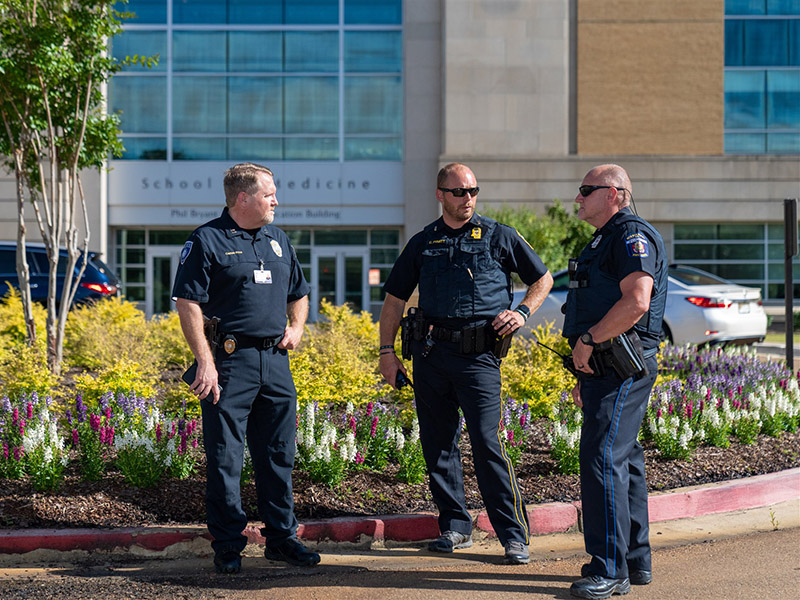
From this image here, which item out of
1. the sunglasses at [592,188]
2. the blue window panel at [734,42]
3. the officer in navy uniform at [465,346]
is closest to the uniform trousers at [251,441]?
the officer in navy uniform at [465,346]

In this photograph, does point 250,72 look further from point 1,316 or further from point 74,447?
point 74,447

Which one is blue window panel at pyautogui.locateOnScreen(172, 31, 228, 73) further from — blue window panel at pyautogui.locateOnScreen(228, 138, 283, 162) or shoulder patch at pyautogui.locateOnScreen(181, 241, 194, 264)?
shoulder patch at pyautogui.locateOnScreen(181, 241, 194, 264)

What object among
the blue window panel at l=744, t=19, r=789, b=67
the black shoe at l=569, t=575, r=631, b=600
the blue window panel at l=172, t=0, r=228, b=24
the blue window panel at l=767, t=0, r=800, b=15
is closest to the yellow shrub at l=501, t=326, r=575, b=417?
the black shoe at l=569, t=575, r=631, b=600

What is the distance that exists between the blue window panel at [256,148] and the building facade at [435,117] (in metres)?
0.06

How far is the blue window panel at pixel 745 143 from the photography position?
2864 cm

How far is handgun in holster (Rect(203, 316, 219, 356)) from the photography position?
4554mm

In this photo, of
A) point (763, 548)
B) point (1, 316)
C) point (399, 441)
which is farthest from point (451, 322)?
point (1, 316)

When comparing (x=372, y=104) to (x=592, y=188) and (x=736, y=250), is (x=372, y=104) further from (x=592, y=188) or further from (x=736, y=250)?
(x=592, y=188)

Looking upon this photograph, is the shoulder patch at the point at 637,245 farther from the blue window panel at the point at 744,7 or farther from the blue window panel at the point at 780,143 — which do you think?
the blue window panel at the point at 744,7

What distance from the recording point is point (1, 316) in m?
12.2

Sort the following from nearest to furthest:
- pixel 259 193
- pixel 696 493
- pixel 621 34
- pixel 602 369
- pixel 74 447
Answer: pixel 602 369 < pixel 259 193 < pixel 696 493 < pixel 74 447 < pixel 621 34

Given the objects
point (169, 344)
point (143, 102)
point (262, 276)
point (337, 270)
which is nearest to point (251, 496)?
point (262, 276)

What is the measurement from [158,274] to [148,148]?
3.88m

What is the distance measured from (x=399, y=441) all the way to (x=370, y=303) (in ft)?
78.3
